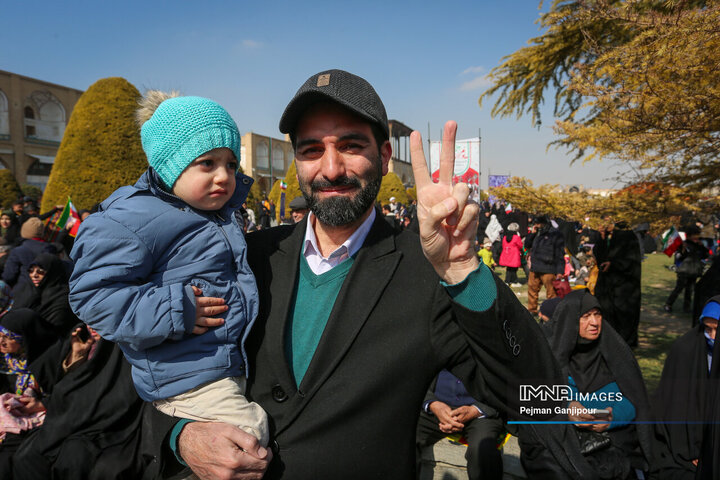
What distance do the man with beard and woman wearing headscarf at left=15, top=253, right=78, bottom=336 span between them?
4.55m

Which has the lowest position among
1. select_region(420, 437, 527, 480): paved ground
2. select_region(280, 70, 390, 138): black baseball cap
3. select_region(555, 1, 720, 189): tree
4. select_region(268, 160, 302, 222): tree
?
select_region(420, 437, 527, 480): paved ground

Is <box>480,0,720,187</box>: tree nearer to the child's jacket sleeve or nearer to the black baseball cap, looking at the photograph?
the black baseball cap

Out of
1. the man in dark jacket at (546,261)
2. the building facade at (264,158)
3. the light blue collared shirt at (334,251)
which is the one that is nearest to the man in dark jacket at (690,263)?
the man in dark jacket at (546,261)

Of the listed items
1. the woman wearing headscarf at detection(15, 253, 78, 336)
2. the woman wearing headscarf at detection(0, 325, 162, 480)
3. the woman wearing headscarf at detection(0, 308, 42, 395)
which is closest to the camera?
the woman wearing headscarf at detection(0, 325, 162, 480)

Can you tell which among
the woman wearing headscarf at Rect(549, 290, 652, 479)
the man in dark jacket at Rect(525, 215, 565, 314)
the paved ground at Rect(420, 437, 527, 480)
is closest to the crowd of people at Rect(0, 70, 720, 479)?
the woman wearing headscarf at Rect(549, 290, 652, 479)

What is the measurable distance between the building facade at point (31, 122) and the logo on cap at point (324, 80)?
3782 cm

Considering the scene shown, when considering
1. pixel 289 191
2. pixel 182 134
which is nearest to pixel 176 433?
pixel 182 134

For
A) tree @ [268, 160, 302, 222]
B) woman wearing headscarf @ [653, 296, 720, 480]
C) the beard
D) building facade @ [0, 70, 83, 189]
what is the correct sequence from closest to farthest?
1. the beard
2. woman wearing headscarf @ [653, 296, 720, 480]
3. tree @ [268, 160, 302, 222]
4. building facade @ [0, 70, 83, 189]

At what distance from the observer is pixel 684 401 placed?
3631mm

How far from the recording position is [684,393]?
3.66 meters

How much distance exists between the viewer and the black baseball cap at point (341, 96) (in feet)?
4.95

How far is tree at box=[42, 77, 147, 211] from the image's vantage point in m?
11.1

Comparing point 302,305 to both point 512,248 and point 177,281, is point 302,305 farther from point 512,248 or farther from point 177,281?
point 512,248

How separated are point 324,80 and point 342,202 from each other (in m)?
0.45
